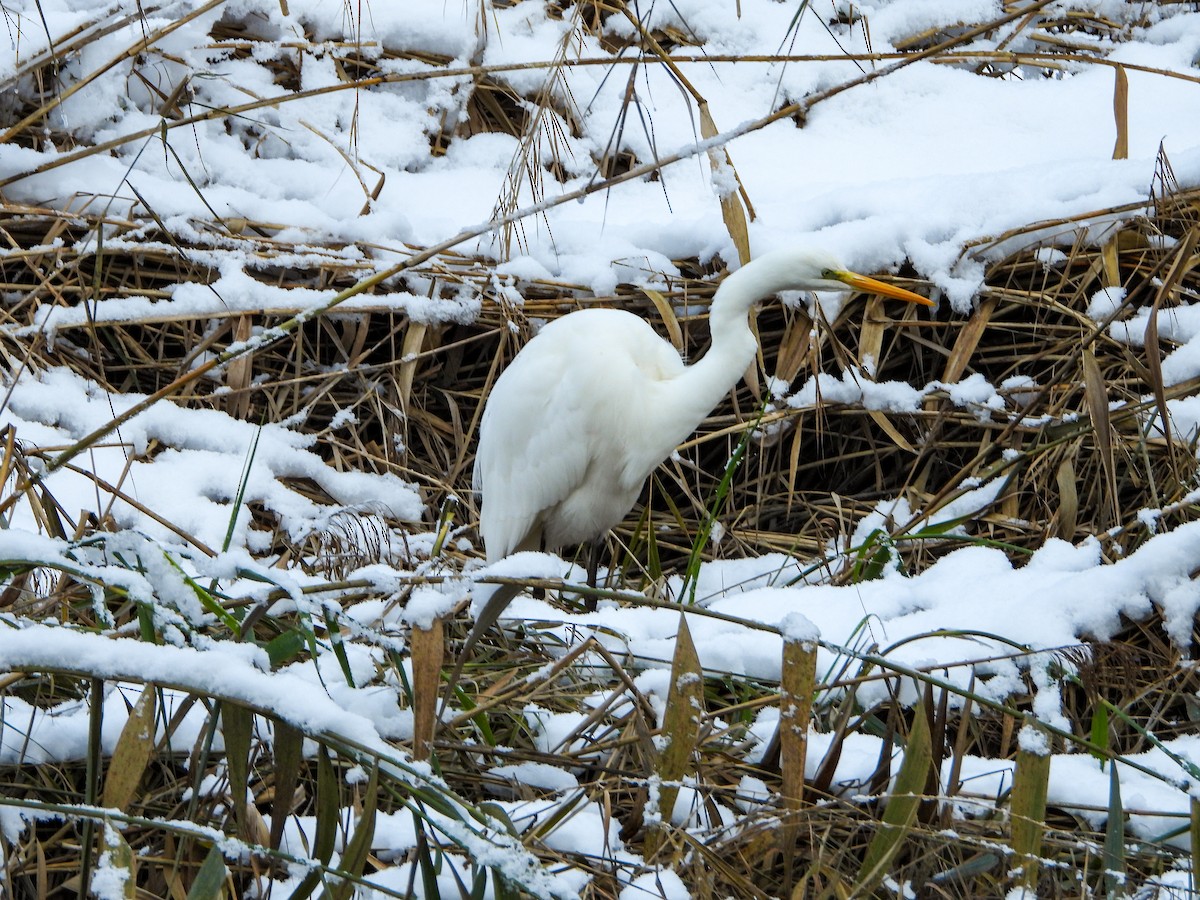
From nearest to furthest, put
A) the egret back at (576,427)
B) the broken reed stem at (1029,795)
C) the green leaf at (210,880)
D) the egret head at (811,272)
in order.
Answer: the green leaf at (210,880) → the broken reed stem at (1029,795) → the egret head at (811,272) → the egret back at (576,427)

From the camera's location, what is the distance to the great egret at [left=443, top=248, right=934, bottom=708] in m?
2.22

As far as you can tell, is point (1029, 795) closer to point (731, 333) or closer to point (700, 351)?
point (731, 333)

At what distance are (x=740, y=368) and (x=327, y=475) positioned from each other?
90 cm

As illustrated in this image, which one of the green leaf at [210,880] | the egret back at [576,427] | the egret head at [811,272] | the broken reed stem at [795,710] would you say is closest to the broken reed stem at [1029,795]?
the broken reed stem at [795,710]

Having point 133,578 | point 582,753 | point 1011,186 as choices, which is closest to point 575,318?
point 1011,186

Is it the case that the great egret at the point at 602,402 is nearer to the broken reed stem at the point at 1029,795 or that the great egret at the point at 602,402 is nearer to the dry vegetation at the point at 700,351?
the dry vegetation at the point at 700,351

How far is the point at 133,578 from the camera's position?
94 centimetres

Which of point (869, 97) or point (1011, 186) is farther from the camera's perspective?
point (869, 97)

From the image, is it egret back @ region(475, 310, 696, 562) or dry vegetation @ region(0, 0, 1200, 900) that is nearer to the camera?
dry vegetation @ region(0, 0, 1200, 900)

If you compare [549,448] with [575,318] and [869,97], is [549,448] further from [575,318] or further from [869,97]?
[869,97]

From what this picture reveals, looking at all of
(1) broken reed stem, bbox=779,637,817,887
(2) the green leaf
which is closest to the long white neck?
(1) broken reed stem, bbox=779,637,817,887

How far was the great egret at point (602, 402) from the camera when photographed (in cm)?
222

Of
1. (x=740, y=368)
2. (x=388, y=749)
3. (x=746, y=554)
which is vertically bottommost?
(x=388, y=749)

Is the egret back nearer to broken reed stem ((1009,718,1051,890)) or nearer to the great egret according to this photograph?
the great egret
